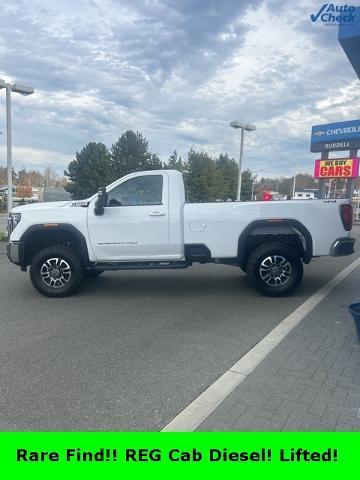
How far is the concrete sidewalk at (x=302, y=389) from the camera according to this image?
302cm

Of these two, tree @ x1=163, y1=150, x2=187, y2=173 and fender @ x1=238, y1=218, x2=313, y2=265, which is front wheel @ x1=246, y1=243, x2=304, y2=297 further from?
tree @ x1=163, y1=150, x2=187, y2=173

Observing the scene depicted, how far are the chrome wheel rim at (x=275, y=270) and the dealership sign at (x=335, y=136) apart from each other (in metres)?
27.1

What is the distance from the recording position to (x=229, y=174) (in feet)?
157

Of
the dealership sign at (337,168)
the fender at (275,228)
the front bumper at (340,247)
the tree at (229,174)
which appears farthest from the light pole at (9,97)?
the tree at (229,174)

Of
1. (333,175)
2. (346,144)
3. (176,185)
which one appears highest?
(346,144)

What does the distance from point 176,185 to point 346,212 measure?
117 inches

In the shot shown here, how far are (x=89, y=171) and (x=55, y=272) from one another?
36261mm

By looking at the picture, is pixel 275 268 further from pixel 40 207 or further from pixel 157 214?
pixel 40 207

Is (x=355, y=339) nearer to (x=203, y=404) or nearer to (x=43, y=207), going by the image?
(x=203, y=404)

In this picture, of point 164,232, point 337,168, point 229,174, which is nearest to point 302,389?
point 164,232

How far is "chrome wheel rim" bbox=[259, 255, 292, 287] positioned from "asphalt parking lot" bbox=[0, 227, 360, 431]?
34 cm

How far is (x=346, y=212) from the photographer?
655 cm

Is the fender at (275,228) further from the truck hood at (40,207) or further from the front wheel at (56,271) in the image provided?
the truck hood at (40,207)
